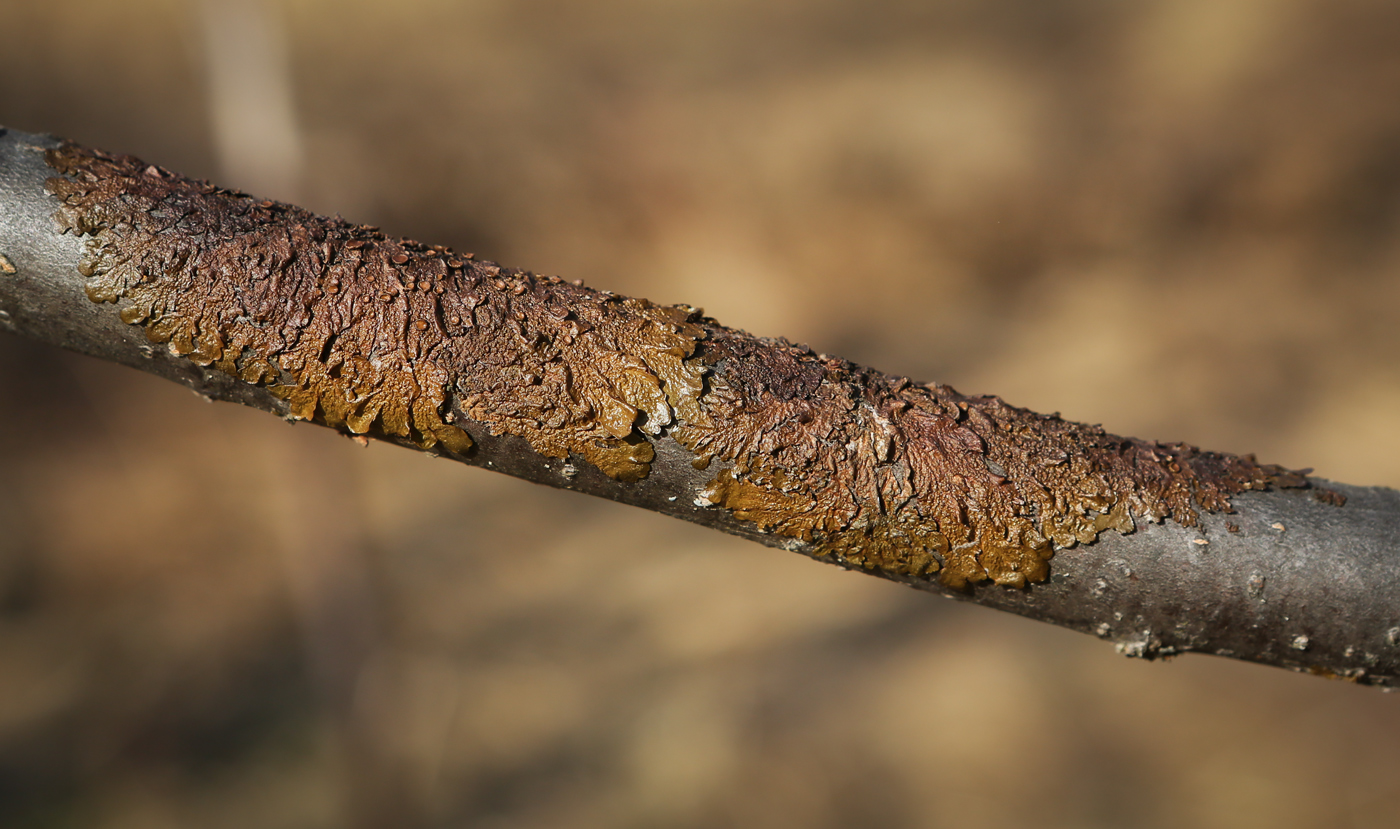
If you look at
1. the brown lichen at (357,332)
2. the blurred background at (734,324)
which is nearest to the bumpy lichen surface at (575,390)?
the brown lichen at (357,332)

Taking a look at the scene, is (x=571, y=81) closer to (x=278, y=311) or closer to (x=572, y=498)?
(x=572, y=498)

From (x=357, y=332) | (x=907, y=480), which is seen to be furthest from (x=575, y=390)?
(x=907, y=480)

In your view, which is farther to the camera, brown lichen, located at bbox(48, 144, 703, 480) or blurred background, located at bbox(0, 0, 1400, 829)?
blurred background, located at bbox(0, 0, 1400, 829)

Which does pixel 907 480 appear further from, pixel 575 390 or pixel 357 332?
pixel 357 332

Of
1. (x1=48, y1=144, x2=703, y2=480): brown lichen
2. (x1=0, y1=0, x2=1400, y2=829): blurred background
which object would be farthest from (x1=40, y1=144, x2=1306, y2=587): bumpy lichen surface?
(x1=0, y1=0, x2=1400, y2=829): blurred background

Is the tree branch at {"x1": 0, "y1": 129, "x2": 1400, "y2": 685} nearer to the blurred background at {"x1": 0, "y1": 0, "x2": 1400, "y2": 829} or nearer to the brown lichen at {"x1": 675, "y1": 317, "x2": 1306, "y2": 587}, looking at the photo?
the brown lichen at {"x1": 675, "y1": 317, "x2": 1306, "y2": 587}

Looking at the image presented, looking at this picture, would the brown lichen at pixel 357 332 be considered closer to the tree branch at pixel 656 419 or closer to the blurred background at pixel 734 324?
the tree branch at pixel 656 419

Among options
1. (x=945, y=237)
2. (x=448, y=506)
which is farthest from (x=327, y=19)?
(x=945, y=237)
